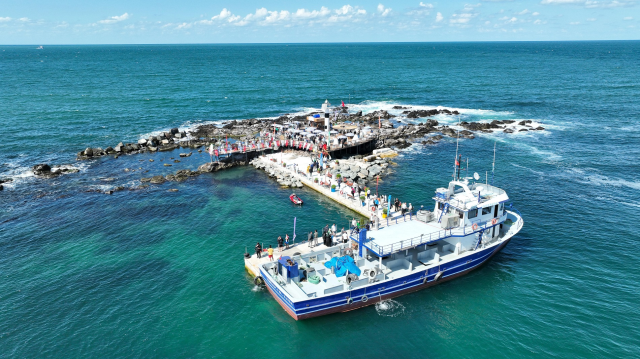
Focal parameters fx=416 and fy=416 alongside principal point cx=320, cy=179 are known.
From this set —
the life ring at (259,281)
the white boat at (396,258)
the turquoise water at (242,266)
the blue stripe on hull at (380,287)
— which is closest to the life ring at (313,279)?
the white boat at (396,258)

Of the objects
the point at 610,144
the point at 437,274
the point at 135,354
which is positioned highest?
the point at 610,144

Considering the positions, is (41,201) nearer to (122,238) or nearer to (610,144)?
(122,238)

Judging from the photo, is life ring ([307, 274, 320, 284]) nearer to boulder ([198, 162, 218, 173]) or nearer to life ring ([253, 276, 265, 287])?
life ring ([253, 276, 265, 287])

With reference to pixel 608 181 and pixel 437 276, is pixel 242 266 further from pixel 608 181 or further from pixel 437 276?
pixel 608 181

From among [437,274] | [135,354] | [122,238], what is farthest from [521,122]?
[135,354]

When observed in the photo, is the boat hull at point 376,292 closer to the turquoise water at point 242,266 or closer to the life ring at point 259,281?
the turquoise water at point 242,266

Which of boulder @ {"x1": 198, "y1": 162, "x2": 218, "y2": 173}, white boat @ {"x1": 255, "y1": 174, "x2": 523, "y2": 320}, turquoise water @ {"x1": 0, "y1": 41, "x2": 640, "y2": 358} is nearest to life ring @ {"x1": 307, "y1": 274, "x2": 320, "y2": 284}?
white boat @ {"x1": 255, "y1": 174, "x2": 523, "y2": 320}
